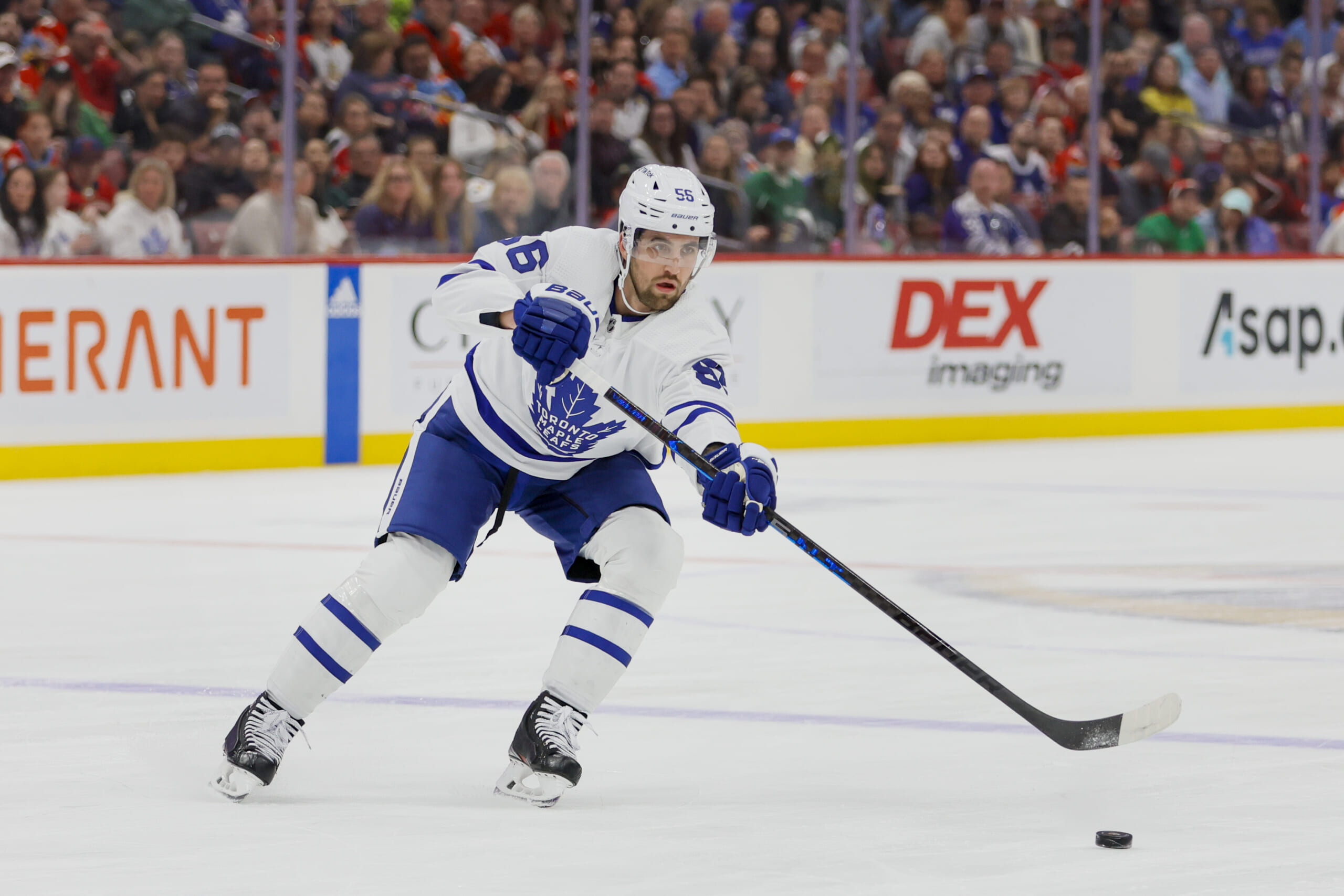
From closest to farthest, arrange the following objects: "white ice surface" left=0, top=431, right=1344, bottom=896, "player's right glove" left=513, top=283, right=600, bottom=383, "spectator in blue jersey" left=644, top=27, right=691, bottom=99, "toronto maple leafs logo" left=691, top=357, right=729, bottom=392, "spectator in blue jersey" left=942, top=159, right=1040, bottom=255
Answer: "white ice surface" left=0, top=431, right=1344, bottom=896 → "player's right glove" left=513, top=283, right=600, bottom=383 → "toronto maple leafs logo" left=691, top=357, right=729, bottom=392 → "spectator in blue jersey" left=644, top=27, right=691, bottom=99 → "spectator in blue jersey" left=942, top=159, right=1040, bottom=255

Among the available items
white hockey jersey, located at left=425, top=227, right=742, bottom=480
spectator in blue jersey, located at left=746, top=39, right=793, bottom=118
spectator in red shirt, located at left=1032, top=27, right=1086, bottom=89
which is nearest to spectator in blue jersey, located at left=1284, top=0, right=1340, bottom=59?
spectator in red shirt, located at left=1032, top=27, right=1086, bottom=89

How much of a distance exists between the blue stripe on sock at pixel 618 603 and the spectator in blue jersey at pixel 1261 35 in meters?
8.63

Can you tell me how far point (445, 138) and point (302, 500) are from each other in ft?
6.38

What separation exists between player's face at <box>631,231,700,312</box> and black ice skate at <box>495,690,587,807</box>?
70 centimetres

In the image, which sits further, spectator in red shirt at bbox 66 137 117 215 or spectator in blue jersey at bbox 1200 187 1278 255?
spectator in blue jersey at bbox 1200 187 1278 255

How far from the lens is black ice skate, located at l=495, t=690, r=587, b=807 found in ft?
11.4

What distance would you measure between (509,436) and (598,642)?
15.3 inches

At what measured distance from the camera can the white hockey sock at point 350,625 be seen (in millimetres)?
3443

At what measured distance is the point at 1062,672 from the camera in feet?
15.5

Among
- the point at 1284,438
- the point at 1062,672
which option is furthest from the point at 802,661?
the point at 1284,438

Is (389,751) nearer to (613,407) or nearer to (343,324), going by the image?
(613,407)

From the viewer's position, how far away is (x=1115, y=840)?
3.21 m

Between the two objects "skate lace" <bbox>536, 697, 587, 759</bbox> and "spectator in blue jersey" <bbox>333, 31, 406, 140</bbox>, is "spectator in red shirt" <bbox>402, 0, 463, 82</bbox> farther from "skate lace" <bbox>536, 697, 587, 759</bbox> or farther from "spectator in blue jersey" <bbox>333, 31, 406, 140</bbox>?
"skate lace" <bbox>536, 697, 587, 759</bbox>

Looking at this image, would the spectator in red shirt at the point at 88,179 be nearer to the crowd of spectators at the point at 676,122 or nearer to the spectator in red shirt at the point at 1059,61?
the crowd of spectators at the point at 676,122
